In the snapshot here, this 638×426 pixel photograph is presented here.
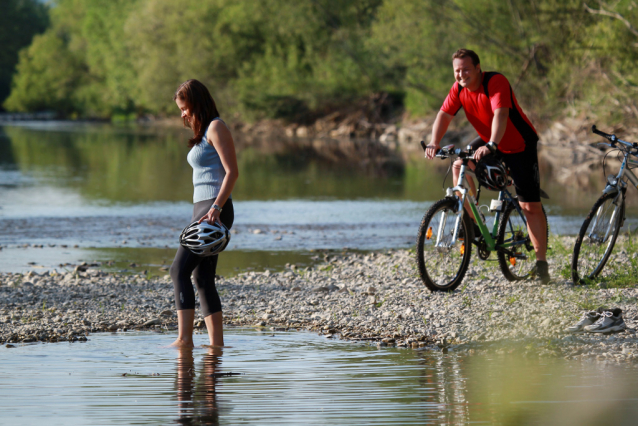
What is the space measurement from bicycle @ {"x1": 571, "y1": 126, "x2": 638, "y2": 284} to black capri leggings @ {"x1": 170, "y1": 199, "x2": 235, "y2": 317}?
3433 millimetres

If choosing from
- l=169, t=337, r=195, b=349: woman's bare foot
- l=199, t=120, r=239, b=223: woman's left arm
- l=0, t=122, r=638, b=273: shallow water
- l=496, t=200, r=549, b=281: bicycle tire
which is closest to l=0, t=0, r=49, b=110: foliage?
l=0, t=122, r=638, b=273: shallow water

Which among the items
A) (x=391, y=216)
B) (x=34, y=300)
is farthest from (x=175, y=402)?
(x=391, y=216)

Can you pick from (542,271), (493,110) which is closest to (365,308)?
(542,271)

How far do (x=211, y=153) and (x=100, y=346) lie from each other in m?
1.62

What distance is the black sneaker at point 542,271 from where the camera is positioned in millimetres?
7535

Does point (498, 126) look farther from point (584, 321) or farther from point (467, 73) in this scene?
point (584, 321)

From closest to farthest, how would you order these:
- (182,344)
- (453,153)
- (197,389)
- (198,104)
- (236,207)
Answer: (197,389), (198,104), (182,344), (453,153), (236,207)

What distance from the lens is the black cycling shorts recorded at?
726 cm

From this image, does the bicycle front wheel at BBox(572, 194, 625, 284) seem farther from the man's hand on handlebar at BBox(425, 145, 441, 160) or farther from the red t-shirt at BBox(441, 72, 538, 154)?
the man's hand on handlebar at BBox(425, 145, 441, 160)

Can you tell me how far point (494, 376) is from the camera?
4926 millimetres

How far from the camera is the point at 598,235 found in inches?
300

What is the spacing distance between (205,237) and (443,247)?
2.59 meters

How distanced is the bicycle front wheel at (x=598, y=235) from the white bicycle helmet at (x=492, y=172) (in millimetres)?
899

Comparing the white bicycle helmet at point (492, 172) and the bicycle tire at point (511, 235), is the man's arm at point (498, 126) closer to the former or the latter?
the white bicycle helmet at point (492, 172)
